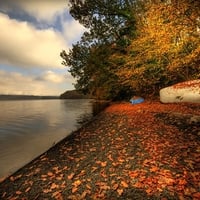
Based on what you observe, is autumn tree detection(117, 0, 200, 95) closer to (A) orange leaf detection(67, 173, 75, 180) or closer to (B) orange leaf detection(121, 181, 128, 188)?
(B) orange leaf detection(121, 181, 128, 188)

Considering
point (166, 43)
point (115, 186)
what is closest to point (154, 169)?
point (115, 186)

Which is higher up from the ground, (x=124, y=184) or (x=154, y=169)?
(x=154, y=169)

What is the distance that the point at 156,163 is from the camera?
837 cm

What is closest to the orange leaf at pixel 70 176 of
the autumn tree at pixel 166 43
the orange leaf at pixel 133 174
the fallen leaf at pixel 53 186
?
the fallen leaf at pixel 53 186

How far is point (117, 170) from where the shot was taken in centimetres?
810

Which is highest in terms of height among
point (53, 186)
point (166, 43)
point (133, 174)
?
point (166, 43)

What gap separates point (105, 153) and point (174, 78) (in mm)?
19658

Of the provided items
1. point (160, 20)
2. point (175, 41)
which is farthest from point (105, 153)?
point (175, 41)

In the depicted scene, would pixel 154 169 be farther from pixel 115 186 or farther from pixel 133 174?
pixel 115 186

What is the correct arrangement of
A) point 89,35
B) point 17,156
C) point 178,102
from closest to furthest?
point 17,156 → point 178,102 → point 89,35

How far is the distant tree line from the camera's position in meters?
17.7

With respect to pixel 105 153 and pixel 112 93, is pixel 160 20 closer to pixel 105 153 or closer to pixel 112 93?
pixel 105 153

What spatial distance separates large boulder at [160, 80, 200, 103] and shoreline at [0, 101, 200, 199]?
894 cm

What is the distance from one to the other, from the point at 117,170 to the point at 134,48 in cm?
2002
